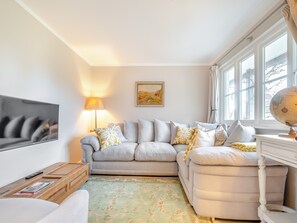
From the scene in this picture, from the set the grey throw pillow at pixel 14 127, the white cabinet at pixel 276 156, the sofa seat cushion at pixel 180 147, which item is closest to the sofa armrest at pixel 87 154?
the grey throw pillow at pixel 14 127

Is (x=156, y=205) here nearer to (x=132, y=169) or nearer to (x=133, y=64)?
(x=132, y=169)

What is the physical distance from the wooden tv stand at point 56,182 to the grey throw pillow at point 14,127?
1.64 feet

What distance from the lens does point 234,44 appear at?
9.73ft

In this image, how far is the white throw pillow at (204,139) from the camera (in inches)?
89.4

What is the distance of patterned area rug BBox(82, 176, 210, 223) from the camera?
1.76 metres

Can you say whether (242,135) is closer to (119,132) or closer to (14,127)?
(119,132)

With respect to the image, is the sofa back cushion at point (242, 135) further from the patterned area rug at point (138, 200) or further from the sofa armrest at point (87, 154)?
the sofa armrest at point (87, 154)

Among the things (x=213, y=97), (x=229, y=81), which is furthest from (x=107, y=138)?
(x=229, y=81)

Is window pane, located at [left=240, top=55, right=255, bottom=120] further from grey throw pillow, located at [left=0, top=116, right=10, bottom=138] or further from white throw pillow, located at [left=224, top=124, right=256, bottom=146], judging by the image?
grey throw pillow, located at [left=0, top=116, right=10, bottom=138]

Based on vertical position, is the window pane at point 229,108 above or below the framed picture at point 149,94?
below

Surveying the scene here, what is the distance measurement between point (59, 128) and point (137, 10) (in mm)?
2138

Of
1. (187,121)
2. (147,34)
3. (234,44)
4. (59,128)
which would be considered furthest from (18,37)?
(187,121)

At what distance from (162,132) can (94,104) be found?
168 centimetres

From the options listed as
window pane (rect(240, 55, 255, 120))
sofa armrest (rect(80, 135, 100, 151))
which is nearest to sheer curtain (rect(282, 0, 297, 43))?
window pane (rect(240, 55, 255, 120))
